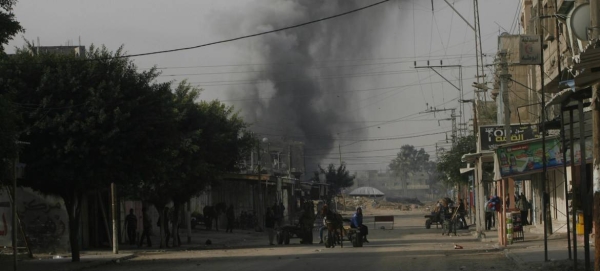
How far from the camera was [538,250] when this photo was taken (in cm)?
2553

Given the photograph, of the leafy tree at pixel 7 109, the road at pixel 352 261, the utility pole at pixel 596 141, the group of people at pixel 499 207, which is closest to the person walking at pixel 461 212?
the group of people at pixel 499 207

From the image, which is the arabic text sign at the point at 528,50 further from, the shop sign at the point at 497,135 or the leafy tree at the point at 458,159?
the leafy tree at the point at 458,159

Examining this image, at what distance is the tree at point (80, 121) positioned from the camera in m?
25.8

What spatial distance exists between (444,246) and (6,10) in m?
16.9

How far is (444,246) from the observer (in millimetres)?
30594

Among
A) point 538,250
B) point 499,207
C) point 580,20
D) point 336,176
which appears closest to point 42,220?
point 499,207

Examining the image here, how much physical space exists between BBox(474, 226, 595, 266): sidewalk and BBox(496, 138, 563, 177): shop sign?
2331mm

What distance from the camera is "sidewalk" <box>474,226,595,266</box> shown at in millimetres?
20969

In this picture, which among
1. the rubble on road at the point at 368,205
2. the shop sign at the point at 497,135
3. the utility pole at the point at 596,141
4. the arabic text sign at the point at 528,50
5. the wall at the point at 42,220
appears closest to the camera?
the utility pole at the point at 596,141

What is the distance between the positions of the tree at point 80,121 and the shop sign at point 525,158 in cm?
1034

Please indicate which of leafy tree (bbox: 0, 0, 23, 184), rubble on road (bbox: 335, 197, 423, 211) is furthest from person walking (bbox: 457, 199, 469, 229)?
rubble on road (bbox: 335, 197, 423, 211)

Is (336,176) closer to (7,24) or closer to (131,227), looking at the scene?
(131,227)

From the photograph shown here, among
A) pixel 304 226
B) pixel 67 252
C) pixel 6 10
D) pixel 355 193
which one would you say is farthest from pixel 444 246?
pixel 355 193

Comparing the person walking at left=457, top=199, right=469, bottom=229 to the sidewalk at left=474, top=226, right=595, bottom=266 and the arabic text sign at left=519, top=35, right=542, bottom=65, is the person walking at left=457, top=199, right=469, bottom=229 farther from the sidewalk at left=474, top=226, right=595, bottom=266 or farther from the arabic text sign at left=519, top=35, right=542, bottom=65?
the arabic text sign at left=519, top=35, right=542, bottom=65
